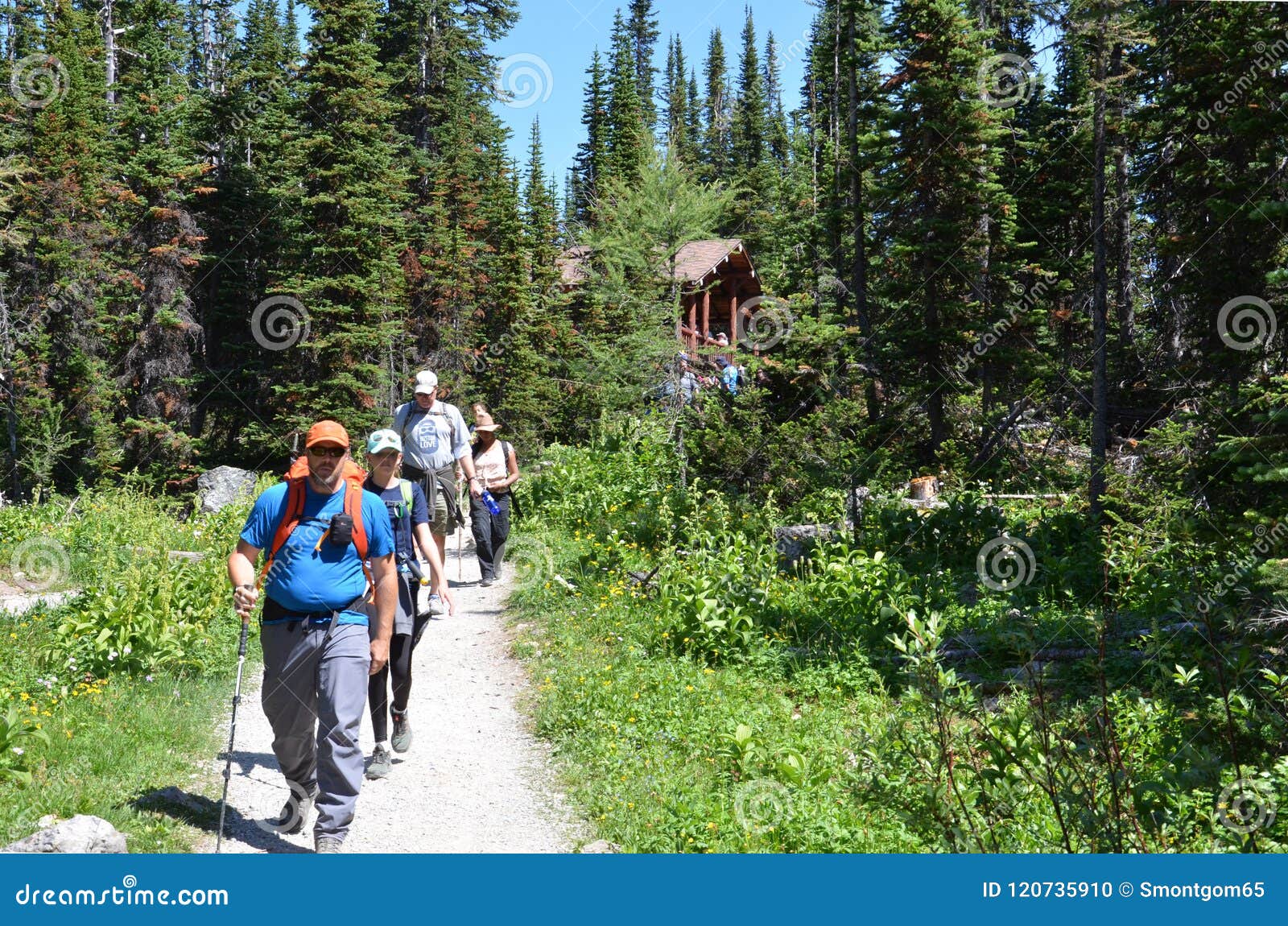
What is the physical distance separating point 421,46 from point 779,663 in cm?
3675

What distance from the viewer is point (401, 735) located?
22.5ft

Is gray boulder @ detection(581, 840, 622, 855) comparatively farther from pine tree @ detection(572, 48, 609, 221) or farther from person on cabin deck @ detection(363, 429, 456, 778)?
pine tree @ detection(572, 48, 609, 221)

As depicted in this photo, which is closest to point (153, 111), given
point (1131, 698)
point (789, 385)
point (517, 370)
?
point (517, 370)

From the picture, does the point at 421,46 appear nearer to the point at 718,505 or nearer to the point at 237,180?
the point at 237,180

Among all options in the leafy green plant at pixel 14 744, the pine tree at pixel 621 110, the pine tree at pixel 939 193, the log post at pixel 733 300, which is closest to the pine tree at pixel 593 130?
the pine tree at pixel 621 110

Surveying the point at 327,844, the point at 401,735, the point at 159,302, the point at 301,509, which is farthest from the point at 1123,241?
the point at 159,302

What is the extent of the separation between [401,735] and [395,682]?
0.45 meters

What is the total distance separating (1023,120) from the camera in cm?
3047

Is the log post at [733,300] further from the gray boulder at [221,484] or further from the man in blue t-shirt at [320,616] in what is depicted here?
the man in blue t-shirt at [320,616]

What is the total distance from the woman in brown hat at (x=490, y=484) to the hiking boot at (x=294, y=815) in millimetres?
6102

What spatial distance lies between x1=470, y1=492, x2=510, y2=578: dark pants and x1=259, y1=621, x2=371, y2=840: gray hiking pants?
250 inches

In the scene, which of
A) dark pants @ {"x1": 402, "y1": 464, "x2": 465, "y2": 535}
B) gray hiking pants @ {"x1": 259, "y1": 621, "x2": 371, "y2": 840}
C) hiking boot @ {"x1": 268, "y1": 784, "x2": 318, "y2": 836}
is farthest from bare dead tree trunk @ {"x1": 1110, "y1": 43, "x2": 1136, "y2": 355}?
hiking boot @ {"x1": 268, "y1": 784, "x2": 318, "y2": 836}

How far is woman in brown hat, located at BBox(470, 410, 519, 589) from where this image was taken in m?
11.4

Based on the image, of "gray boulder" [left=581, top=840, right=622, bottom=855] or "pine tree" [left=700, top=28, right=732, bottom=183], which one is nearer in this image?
"gray boulder" [left=581, top=840, right=622, bottom=855]
